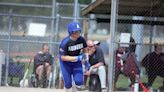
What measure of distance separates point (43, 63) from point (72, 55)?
14.0 ft

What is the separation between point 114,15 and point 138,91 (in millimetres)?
2890

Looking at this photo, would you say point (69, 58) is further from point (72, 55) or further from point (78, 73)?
point (78, 73)

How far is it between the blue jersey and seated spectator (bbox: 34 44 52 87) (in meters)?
4.25

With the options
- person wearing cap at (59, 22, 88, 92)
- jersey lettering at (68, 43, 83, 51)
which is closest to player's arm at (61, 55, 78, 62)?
person wearing cap at (59, 22, 88, 92)

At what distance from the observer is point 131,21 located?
52.9 ft

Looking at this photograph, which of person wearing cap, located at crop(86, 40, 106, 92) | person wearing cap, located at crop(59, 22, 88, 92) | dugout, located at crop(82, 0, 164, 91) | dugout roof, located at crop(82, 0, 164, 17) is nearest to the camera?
person wearing cap, located at crop(59, 22, 88, 92)

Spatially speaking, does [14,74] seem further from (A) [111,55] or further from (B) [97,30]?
(B) [97,30]

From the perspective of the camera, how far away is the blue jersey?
1199 centimetres

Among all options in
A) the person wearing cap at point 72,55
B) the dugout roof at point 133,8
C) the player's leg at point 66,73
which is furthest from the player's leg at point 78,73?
the dugout roof at point 133,8

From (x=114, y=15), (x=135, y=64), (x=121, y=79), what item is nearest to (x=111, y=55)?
(x=114, y=15)

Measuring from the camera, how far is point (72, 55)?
12172 millimetres

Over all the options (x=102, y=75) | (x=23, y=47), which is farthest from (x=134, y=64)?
(x=23, y=47)

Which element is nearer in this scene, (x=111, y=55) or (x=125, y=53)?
(x=111, y=55)

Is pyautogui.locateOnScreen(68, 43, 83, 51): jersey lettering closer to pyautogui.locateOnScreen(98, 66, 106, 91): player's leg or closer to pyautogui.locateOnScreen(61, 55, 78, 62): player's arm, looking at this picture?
pyautogui.locateOnScreen(61, 55, 78, 62): player's arm
